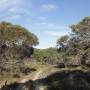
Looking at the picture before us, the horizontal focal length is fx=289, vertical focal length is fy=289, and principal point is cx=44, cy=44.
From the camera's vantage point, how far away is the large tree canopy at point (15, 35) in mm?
56156

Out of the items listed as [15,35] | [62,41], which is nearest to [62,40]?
[62,41]

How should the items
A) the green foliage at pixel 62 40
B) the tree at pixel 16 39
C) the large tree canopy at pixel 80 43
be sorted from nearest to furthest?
1. the tree at pixel 16 39
2. the large tree canopy at pixel 80 43
3. the green foliage at pixel 62 40

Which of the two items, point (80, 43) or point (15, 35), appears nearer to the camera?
point (15, 35)

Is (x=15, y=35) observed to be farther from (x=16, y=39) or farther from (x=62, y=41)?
(x=62, y=41)

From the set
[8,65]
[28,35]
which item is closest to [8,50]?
[8,65]

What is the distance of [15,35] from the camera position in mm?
58688

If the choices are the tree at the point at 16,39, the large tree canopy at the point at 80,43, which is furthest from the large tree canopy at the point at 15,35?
the large tree canopy at the point at 80,43

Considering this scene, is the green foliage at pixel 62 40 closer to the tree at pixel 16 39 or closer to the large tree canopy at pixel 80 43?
the large tree canopy at pixel 80 43

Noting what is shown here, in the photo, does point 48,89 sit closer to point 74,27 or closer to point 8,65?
point 8,65

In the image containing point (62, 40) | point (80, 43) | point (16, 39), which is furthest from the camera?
point (62, 40)

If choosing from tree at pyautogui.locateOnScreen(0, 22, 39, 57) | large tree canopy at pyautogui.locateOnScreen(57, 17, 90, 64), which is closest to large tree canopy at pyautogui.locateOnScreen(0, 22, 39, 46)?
tree at pyautogui.locateOnScreen(0, 22, 39, 57)

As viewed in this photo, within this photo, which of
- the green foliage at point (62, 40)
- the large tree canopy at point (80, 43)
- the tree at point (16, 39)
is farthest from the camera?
the green foliage at point (62, 40)

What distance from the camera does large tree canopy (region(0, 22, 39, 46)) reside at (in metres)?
56.2

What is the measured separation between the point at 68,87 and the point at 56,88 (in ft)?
4.30
